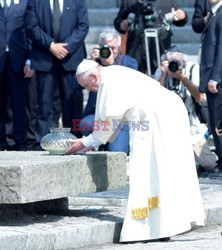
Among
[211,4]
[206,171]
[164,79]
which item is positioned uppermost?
[211,4]

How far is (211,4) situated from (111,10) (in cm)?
522

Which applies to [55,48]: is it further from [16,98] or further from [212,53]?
[212,53]

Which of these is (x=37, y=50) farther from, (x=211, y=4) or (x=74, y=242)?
(x=74, y=242)

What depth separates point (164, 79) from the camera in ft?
43.8

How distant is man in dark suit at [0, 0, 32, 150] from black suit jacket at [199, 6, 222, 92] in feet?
8.18

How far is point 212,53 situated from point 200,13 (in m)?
1.19

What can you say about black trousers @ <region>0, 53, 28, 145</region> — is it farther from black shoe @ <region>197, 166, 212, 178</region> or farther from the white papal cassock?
the white papal cassock

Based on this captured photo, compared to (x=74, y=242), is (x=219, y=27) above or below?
above

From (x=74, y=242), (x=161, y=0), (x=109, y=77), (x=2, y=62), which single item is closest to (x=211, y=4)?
(x=161, y=0)

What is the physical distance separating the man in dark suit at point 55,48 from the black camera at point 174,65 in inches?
53.3

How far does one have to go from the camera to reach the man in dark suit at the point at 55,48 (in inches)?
543

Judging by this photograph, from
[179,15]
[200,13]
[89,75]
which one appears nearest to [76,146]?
[89,75]

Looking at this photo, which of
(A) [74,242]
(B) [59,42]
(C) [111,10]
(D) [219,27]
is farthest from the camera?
(C) [111,10]

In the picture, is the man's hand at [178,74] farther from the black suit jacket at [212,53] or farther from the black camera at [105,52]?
the black camera at [105,52]
